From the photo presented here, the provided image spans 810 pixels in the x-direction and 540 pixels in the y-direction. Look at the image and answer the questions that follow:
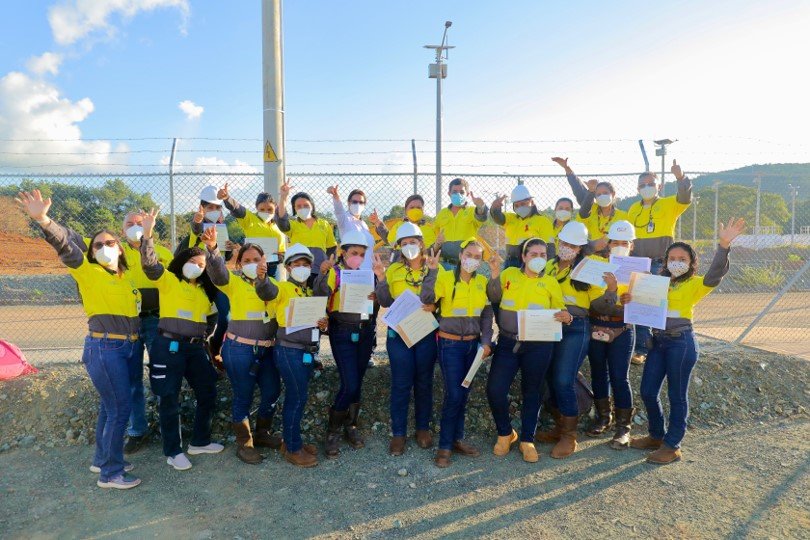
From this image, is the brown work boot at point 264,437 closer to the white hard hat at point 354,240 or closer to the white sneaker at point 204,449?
the white sneaker at point 204,449

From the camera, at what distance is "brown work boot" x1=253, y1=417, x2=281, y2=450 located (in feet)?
17.9

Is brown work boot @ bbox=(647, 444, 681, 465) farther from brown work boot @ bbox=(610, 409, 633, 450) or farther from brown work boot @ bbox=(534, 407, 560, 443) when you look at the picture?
→ brown work boot @ bbox=(534, 407, 560, 443)

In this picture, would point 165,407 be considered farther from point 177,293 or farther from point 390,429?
point 390,429

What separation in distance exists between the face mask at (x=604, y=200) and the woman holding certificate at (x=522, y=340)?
1830 millimetres

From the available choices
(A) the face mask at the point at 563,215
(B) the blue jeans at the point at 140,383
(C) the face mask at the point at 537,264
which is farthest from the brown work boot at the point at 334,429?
(A) the face mask at the point at 563,215

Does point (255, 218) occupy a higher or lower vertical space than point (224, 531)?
higher

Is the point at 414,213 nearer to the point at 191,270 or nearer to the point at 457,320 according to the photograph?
the point at 457,320

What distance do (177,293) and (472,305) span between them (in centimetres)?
285

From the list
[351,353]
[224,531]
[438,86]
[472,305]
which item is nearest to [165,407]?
[224,531]

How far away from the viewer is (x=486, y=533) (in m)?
3.95

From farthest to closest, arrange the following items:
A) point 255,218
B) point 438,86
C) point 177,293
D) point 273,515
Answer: point 438,86, point 255,218, point 177,293, point 273,515

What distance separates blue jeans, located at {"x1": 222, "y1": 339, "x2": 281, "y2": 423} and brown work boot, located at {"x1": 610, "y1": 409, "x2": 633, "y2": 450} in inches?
146

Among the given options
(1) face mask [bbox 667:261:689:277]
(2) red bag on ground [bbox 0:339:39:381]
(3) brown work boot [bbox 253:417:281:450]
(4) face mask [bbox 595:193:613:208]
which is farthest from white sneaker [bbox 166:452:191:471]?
(4) face mask [bbox 595:193:613:208]

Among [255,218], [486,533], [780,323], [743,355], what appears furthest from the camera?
[780,323]
